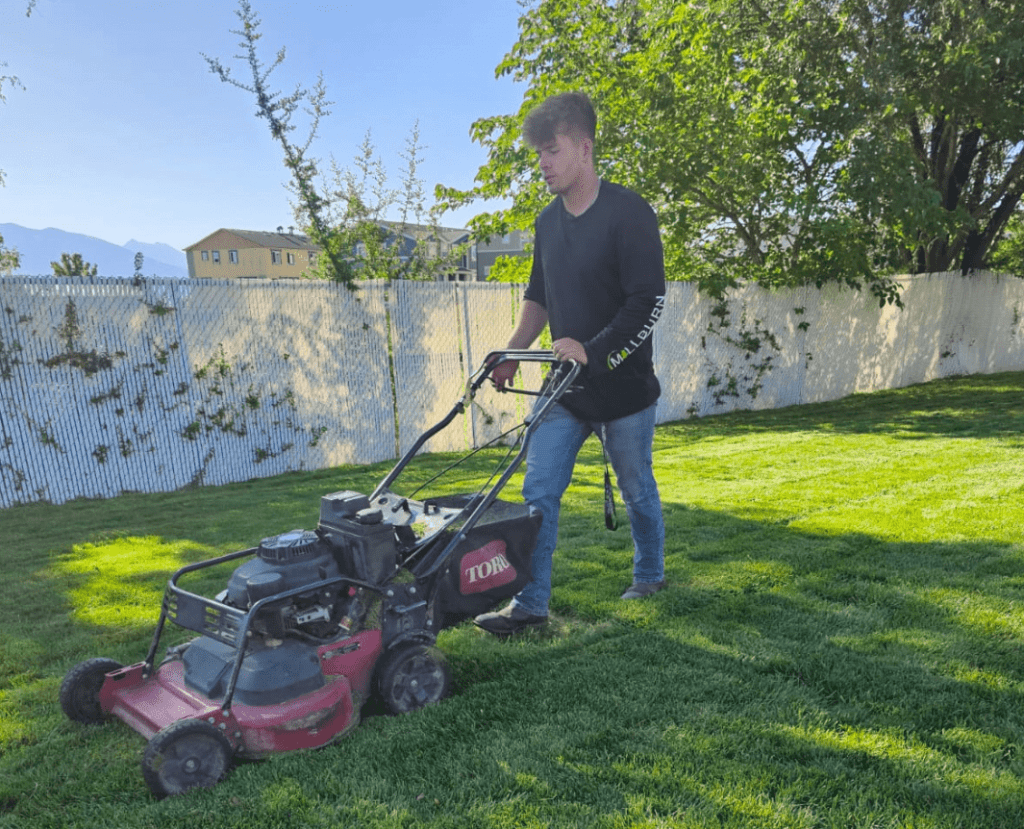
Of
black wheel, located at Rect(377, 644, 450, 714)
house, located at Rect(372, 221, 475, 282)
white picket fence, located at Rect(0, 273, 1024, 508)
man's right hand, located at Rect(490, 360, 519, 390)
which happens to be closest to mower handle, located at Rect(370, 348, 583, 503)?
man's right hand, located at Rect(490, 360, 519, 390)

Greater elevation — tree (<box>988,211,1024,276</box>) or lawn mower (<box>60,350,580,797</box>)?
tree (<box>988,211,1024,276</box>)

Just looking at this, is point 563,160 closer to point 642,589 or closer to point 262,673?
point 642,589

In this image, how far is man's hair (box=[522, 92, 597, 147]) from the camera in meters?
3.08

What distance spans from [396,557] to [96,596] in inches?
84.1

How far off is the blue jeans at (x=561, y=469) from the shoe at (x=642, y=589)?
33 cm

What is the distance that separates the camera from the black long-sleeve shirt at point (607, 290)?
3.10 m

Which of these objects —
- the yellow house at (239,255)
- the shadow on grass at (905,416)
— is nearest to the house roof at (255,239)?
the yellow house at (239,255)


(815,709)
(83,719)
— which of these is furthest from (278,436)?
(815,709)

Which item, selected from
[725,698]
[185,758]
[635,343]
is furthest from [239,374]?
[725,698]

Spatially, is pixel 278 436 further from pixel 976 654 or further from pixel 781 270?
pixel 781 270

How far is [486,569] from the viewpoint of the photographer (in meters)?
2.97

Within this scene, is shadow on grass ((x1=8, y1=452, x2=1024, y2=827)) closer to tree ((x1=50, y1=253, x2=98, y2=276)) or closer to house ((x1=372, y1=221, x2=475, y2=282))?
house ((x1=372, y1=221, x2=475, y2=282))

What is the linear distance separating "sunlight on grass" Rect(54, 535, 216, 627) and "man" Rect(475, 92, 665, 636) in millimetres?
1676

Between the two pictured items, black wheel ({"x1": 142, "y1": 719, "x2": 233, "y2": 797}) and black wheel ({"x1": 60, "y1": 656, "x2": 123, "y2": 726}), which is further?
black wheel ({"x1": 60, "y1": 656, "x2": 123, "y2": 726})
